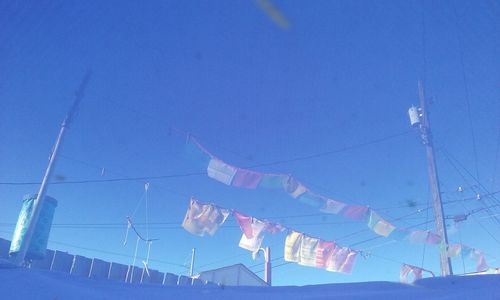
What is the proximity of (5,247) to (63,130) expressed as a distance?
4108mm

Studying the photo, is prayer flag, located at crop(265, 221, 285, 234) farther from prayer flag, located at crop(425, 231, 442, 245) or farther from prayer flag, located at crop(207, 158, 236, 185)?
prayer flag, located at crop(425, 231, 442, 245)

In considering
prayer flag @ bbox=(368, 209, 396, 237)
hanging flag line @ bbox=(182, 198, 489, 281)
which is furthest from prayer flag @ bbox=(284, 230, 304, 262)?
prayer flag @ bbox=(368, 209, 396, 237)

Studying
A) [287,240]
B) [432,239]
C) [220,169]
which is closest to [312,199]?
[287,240]

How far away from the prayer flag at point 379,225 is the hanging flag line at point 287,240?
5.77 feet

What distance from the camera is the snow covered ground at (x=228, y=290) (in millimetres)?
2352

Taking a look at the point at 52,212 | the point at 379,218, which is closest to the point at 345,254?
the point at 379,218

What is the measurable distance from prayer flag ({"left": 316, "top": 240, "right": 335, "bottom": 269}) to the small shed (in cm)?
386

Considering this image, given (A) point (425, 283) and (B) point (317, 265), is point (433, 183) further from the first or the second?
(A) point (425, 283)

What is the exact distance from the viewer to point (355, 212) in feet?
38.8

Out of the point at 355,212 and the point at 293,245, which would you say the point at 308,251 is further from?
the point at 355,212

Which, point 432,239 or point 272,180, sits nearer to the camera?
point 272,180

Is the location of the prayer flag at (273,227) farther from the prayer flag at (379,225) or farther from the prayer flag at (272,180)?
the prayer flag at (379,225)

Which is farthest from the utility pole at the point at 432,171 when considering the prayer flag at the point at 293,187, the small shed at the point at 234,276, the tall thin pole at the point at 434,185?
the small shed at the point at 234,276

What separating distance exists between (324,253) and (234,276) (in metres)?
5.04
